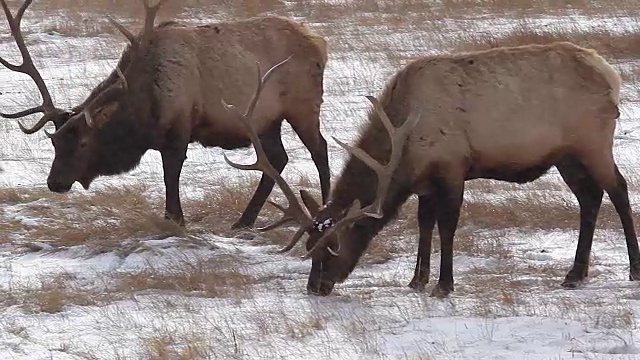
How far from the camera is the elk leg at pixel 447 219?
23.1ft

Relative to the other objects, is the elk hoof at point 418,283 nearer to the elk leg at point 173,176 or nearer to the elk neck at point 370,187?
the elk neck at point 370,187

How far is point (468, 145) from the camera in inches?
282

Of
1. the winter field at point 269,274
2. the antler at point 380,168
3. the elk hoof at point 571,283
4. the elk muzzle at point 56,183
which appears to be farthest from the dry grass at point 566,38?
the antler at point 380,168

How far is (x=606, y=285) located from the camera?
23.1 ft

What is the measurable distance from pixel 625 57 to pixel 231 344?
10.3 metres

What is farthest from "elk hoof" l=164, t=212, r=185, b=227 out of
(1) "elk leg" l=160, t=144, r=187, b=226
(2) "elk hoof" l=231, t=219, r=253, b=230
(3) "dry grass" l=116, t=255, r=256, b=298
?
(3) "dry grass" l=116, t=255, r=256, b=298

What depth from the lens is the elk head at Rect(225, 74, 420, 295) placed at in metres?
6.82

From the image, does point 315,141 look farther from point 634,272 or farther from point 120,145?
point 634,272

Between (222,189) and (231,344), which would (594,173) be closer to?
(231,344)

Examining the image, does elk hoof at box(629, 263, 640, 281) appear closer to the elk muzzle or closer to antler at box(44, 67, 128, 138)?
antler at box(44, 67, 128, 138)

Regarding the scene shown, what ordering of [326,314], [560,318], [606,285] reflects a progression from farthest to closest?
1. [606,285]
2. [326,314]
3. [560,318]

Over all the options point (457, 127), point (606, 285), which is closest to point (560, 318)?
point (606, 285)

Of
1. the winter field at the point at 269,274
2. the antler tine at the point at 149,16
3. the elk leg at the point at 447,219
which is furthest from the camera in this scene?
the antler tine at the point at 149,16

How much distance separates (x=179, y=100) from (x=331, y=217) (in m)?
2.45
